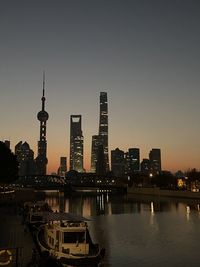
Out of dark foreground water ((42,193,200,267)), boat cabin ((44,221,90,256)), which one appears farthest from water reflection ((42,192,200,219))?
boat cabin ((44,221,90,256))

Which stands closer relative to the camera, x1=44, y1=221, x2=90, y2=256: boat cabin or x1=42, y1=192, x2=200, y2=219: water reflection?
x1=44, y1=221, x2=90, y2=256: boat cabin

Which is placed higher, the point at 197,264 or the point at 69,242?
the point at 69,242

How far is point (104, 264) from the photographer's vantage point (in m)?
39.7

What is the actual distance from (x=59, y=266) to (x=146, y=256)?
1555 cm

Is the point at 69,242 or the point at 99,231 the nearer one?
the point at 69,242

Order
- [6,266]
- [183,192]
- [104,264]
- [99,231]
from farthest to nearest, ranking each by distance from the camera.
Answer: [183,192], [99,231], [104,264], [6,266]

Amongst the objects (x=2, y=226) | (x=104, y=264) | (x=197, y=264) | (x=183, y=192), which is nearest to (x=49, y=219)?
(x=104, y=264)

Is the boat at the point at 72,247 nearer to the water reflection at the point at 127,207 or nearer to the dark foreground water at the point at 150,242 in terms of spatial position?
the dark foreground water at the point at 150,242

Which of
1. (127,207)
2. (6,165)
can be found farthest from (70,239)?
(127,207)

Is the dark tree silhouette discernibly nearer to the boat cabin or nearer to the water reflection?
the water reflection

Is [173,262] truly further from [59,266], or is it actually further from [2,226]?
[2,226]

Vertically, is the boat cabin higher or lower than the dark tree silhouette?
lower

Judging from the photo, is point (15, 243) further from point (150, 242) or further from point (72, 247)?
point (150, 242)

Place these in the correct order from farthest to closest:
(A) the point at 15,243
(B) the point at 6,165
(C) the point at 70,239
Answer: (B) the point at 6,165 → (A) the point at 15,243 → (C) the point at 70,239
